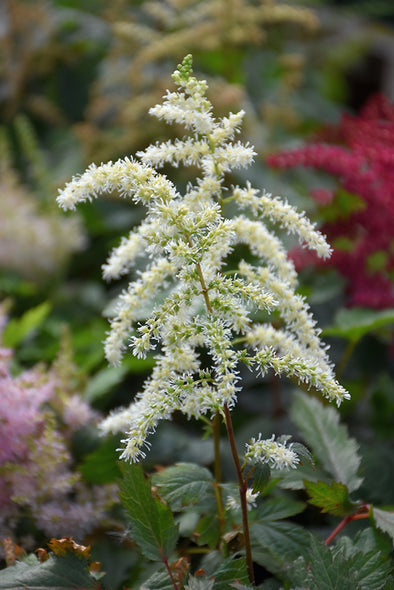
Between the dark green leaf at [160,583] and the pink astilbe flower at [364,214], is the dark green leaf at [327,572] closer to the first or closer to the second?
the dark green leaf at [160,583]

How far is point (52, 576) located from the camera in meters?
0.54

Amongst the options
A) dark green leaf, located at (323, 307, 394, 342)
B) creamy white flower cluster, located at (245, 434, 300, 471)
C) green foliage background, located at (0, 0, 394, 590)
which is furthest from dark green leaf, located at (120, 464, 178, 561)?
dark green leaf, located at (323, 307, 394, 342)

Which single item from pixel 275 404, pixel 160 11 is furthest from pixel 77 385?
pixel 160 11

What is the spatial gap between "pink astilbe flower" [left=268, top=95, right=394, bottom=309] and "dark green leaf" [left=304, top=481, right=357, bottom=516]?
457mm

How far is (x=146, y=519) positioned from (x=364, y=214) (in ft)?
2.30

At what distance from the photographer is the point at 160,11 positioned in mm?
1499

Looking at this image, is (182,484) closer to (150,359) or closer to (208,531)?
(208,531)

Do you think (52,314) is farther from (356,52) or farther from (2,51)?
(356,52)

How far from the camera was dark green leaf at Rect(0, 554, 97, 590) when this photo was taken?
0.53m

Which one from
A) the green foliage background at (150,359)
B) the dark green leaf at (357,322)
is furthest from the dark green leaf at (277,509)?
the dark green leaf at (357,322)

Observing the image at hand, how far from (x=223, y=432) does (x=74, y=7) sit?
1736 millimetres

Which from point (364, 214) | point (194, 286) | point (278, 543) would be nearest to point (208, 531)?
point (278, 543)

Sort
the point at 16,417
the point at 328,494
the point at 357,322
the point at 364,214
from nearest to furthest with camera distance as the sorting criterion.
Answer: the point at 328,494
the point at 16,417
the point at 357,322
the point at 364,214

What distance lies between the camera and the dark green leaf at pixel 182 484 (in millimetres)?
558
